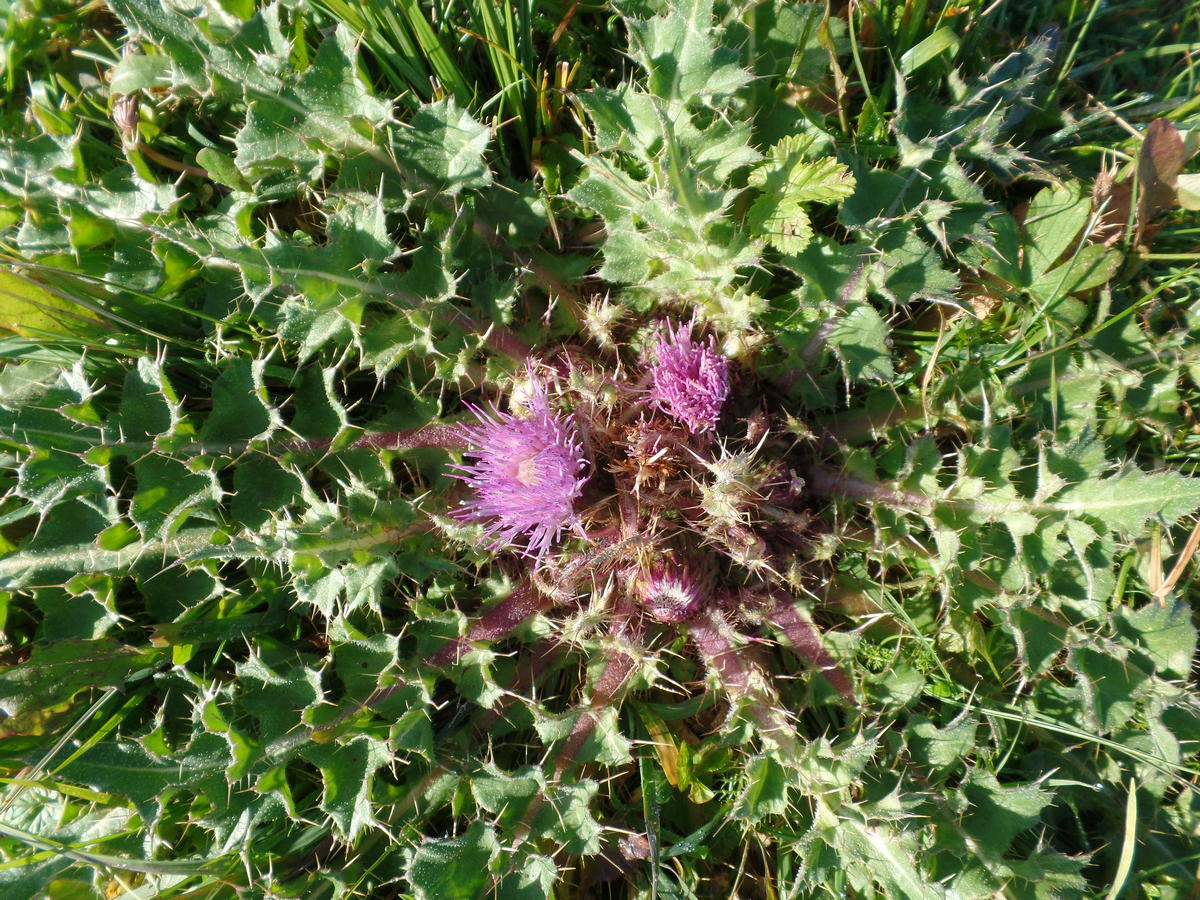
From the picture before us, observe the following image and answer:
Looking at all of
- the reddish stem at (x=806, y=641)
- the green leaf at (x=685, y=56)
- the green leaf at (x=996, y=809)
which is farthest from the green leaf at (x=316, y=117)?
the green leaf at (x=996, y=809)

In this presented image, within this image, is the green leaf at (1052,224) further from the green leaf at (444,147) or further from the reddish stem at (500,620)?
the reddish stem at (500,620)

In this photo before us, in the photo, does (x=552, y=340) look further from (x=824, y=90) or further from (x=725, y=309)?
(x=824, y=90)

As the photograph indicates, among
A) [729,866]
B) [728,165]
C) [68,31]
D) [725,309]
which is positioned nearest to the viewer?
[728,165]

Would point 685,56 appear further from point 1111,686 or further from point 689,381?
point 1111,686

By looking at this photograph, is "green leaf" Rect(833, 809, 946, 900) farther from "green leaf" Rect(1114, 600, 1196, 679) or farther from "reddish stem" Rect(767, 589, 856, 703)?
→ "green leaf" Rect(1114, 600, 1196, 679)

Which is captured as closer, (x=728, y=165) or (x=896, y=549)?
(x=728, y=165)

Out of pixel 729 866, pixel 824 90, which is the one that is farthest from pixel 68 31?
pixel 729 866
